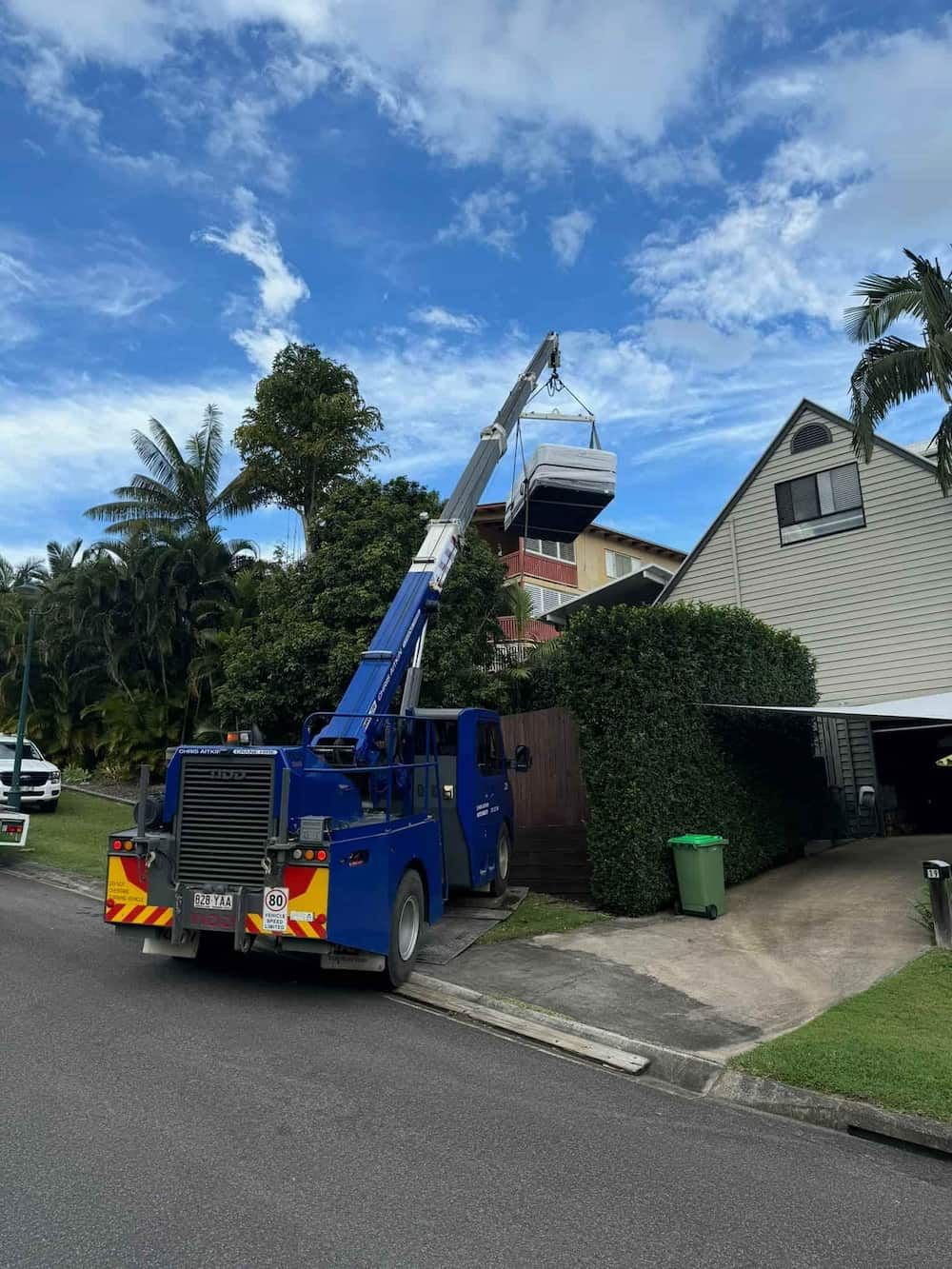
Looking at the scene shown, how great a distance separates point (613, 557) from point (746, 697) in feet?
74.9

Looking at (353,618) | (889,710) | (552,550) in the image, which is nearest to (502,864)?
(889,710)

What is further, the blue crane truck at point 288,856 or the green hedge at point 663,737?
the green hedge at point 663,737

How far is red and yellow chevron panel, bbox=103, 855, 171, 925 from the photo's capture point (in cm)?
702

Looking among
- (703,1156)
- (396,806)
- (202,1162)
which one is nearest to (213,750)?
(396,806)

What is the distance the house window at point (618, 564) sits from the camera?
34.2 metres

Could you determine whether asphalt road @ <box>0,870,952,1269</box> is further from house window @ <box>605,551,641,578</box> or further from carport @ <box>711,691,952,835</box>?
house window @ <box>605,551,641,578</box>

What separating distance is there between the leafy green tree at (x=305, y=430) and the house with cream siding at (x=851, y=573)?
10771mm

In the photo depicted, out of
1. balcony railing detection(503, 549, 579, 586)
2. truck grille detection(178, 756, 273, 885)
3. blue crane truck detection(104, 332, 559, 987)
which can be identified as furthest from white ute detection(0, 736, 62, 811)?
balcony railing detection(503, 549, 579, 586)

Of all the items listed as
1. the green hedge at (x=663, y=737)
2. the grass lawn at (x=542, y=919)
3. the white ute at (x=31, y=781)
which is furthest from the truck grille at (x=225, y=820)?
the white ute at (x=31, y=781)

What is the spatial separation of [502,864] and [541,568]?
786 inches

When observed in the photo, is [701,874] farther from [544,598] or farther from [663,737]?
[544,598]

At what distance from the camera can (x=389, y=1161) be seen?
4176 mm

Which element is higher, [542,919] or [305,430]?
[305,430]

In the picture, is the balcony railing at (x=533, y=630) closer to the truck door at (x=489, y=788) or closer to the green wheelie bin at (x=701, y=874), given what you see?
the truck door at (x=489, y=788)
